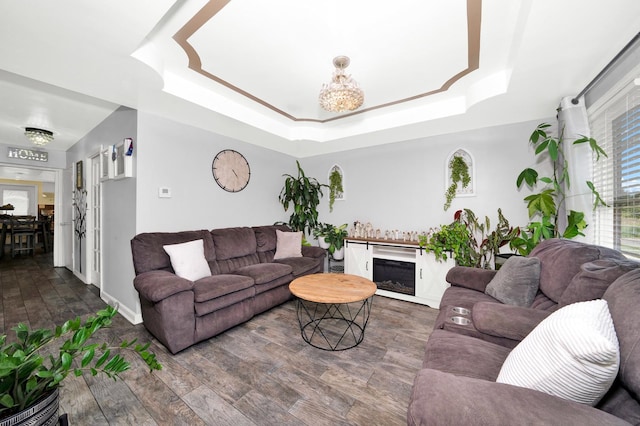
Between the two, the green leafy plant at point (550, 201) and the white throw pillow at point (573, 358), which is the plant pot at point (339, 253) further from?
the white throw pillow at point (573, 358)

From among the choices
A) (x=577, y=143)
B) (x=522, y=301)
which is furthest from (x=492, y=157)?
(x=522, y=301)

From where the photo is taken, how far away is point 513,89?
233cm

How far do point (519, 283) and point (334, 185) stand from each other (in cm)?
314

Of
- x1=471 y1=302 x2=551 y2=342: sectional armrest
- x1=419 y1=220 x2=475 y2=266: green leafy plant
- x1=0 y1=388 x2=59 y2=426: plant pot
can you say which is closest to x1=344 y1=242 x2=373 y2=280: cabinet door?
x1=419 y1=220 x2=475 y2=266: green leafy plant

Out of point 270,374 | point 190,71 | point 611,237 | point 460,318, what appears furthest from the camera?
point 190,71

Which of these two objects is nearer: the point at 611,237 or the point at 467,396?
the point at 467,396

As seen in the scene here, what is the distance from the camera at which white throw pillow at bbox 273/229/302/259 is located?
366cm

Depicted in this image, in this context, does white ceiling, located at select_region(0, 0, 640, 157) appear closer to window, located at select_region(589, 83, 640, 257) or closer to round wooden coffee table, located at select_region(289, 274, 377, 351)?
window, located at select_region(589, 83, 640, 257)

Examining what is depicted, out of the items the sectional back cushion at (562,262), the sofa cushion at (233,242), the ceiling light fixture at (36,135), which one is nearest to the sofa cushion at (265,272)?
the sofa cushion at (233,242)

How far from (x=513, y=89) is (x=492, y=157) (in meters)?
1.07

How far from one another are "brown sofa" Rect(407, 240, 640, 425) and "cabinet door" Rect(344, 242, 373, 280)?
1.69 m

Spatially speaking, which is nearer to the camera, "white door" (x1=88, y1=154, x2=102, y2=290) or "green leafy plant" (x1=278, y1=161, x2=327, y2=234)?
"white door" (x1=88, y1=154, x2=102, y2=290)

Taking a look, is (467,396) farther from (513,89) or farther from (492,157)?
(492,157)

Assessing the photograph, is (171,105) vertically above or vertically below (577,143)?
above
